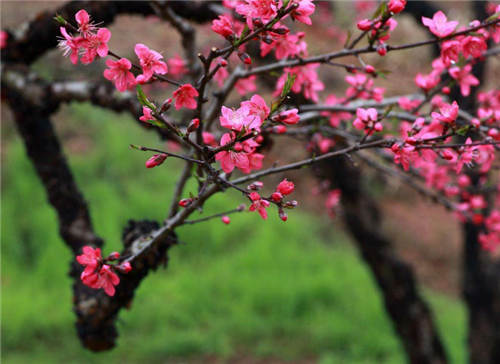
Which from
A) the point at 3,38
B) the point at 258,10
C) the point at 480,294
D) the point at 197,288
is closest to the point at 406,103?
the point at 258,10

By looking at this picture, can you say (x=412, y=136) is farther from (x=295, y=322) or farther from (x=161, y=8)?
(x=295, y=322)

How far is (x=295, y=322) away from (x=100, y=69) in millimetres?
4840

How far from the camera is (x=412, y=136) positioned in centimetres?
140

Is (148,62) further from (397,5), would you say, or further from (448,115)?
(448,115)

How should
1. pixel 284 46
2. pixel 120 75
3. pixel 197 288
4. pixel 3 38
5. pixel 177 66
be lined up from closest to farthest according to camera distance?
pixel 120 75, pixel 284 46, pixel 177 66, pixel 3 38, pixel 197 288

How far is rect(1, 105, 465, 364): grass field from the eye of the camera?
474cm

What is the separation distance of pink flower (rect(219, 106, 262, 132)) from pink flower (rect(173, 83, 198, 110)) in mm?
215

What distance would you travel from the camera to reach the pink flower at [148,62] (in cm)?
129

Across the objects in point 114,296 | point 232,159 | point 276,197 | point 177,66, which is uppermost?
point 232,159

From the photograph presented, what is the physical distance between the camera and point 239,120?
1.13 m

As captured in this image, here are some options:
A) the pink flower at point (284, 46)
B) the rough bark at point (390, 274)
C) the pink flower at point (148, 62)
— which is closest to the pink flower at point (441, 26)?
the pink flower at point (284, 46)

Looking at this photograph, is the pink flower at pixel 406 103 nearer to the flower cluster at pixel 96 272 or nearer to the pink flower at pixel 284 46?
the pink flower at pixel 284 46

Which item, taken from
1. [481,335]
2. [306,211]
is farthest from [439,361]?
[306,211]

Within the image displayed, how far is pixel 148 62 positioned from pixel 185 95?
0.12 meters
